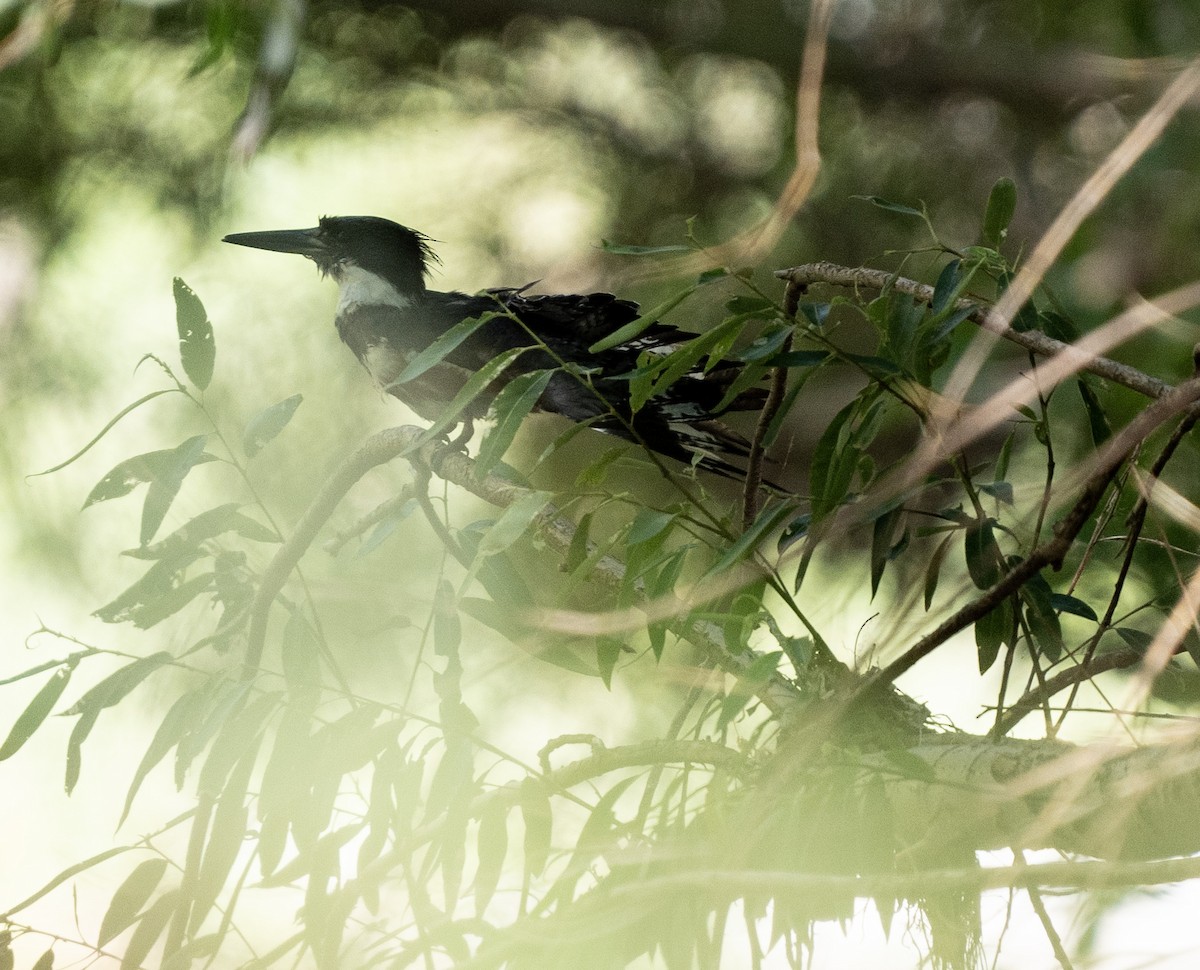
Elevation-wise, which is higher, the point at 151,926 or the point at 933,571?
the point at 933,571

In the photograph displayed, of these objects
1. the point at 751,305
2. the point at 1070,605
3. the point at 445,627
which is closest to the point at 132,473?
the point at 445,627

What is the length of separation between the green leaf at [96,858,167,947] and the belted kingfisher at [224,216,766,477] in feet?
1.70

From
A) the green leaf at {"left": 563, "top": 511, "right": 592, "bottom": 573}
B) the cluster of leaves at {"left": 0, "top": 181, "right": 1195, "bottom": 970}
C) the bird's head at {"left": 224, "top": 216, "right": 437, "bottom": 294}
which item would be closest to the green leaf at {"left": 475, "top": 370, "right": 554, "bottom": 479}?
→ the cluster of leaves at {"left": 0, "top": 181, "right": 1195, "bottom": 970}

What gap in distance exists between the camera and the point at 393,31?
245 cm

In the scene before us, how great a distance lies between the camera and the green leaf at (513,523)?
825 millimetres

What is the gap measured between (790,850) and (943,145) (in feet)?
5.67

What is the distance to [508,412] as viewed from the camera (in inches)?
34.8

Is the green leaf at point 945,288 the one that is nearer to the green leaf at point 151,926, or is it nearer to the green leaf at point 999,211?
the green leaf at point 999,211

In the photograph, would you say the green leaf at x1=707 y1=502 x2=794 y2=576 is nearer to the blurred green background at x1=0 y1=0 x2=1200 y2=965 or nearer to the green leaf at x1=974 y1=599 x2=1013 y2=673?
the green leaf at x1=974 y1=599 x2=1013 y2=673

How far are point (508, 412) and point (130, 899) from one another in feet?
1.63

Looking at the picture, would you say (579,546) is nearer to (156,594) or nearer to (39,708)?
(156,594)

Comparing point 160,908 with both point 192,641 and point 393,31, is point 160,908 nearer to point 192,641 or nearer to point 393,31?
point 192,641

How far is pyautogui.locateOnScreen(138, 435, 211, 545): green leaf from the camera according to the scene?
0.96 m

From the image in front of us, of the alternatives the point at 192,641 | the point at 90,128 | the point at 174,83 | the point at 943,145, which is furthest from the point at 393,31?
the point at 192,641
